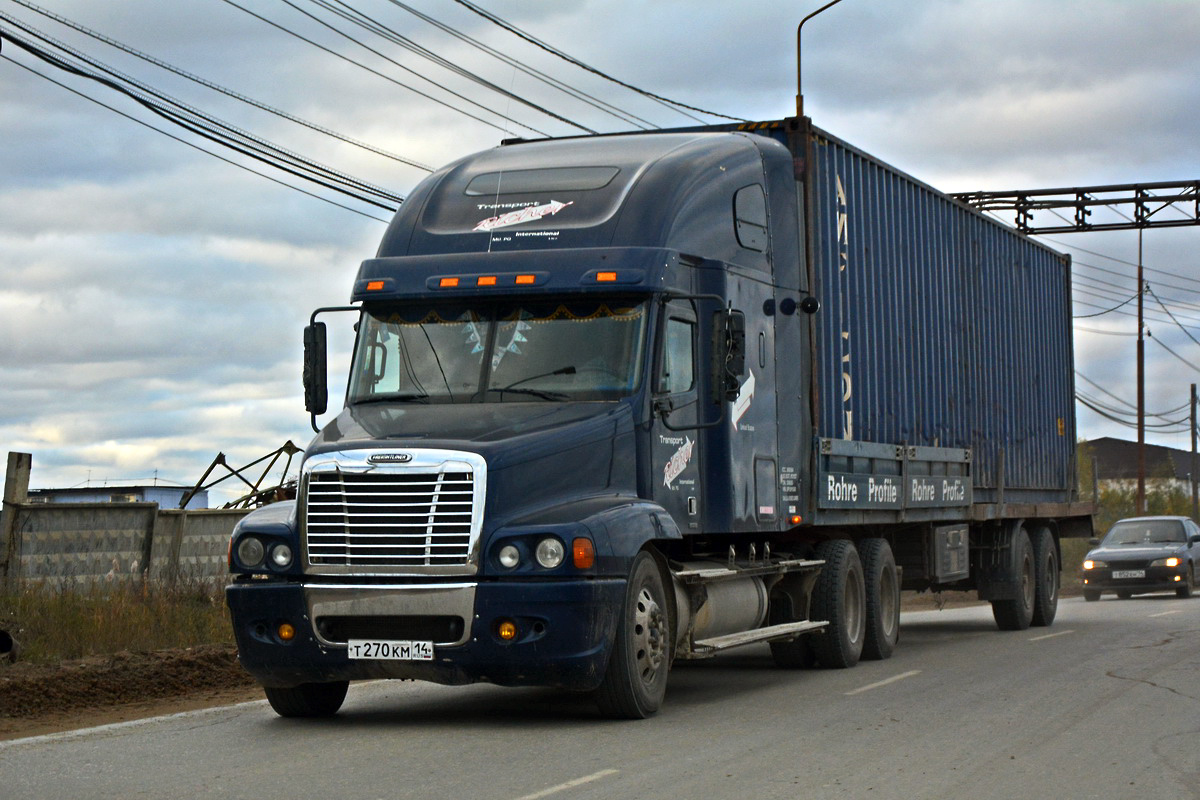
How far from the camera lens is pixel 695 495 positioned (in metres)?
11.9

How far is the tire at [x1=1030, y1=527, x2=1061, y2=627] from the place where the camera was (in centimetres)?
2069

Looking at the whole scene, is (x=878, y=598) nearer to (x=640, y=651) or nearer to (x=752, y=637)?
(x=752, y=637)

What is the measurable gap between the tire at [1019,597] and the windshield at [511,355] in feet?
33.8

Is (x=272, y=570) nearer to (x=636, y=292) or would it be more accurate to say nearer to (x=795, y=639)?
(x=636, y=292)

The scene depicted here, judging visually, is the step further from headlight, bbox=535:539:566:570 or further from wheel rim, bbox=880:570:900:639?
headlight, bbox=535:539:566:570

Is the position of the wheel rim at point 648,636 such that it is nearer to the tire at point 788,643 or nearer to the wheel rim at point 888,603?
the tire at point 788,643

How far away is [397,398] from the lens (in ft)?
36.4

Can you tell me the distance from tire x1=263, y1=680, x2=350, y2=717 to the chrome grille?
3.84ft

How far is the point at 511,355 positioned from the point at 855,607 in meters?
5.54

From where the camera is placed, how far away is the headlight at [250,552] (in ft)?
34.1

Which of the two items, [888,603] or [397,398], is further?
[888,603]

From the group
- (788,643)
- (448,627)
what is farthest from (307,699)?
(788,643)

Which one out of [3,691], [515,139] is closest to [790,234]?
[515,139]

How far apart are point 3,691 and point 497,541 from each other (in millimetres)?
4294
